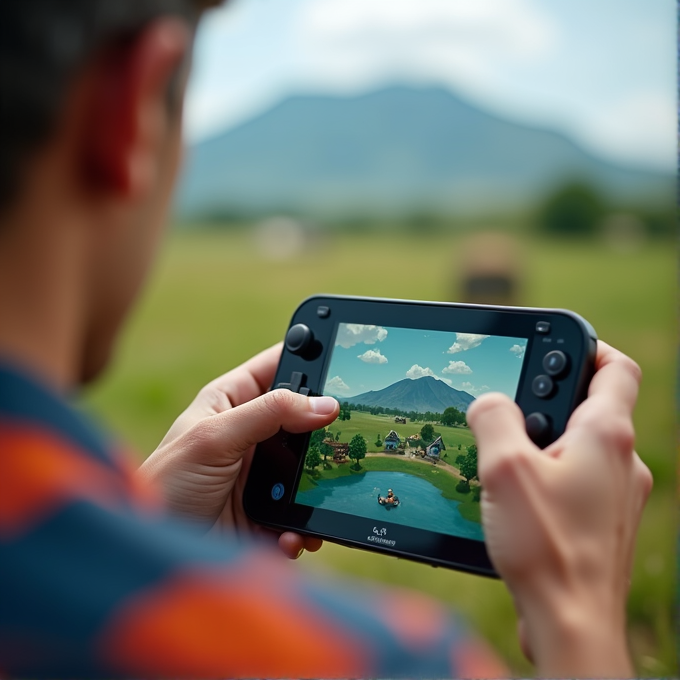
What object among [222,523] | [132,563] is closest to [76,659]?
[132,563]

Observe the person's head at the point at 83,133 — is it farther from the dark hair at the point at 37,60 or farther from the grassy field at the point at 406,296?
the grassy field at the point at 406,296

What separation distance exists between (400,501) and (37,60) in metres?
0.76

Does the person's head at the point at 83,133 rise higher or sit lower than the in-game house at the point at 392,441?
higher

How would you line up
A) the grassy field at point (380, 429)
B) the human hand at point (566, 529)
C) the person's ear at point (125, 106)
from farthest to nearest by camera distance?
the grassy field at point (380, 429) → the human hand at point (566, 529) → the person's ear at point (125, 106)

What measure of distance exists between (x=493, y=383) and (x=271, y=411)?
0.33 metres

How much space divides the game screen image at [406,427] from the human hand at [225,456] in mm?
48

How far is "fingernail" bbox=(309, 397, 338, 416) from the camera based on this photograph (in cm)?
119

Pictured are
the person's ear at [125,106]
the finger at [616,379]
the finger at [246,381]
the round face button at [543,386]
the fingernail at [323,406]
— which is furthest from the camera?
the finger at [246,381]

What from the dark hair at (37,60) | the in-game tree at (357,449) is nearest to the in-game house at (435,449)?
the in-game tree at (357,449)

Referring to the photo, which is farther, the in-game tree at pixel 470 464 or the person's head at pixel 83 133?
the in-game tree at pixel 470 464

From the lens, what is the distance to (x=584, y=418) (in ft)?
2.79

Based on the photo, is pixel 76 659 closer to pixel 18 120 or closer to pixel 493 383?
pixel 18 120

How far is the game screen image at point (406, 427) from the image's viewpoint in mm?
1055

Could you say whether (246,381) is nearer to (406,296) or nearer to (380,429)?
(380,429)
